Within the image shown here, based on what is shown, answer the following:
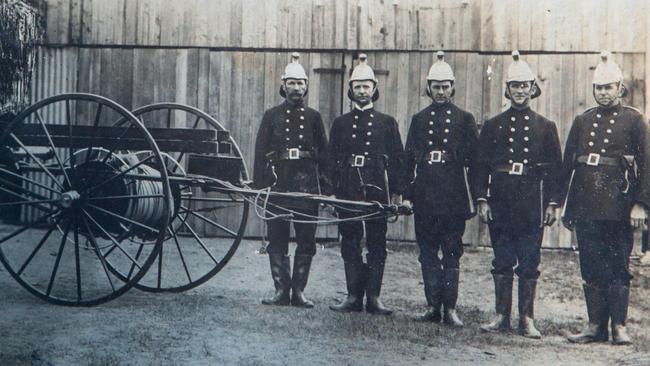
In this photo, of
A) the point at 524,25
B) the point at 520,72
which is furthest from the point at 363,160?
the point at 524,25

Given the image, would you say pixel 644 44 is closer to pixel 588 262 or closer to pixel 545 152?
pixel 545 152

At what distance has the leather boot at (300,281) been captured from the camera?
16.0 feet

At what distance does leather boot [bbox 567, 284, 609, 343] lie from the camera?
423cm

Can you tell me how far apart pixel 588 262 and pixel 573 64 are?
2.76 meters

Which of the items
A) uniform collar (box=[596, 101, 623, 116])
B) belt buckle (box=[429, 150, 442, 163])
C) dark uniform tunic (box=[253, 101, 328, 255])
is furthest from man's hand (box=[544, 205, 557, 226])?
dark uniform tunic (box=[253, 101, 328, 255])

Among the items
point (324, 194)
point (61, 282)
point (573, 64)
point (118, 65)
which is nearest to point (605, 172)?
point (324, 194)

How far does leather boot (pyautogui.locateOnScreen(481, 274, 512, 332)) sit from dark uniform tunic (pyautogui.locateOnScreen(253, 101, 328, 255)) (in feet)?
4.50

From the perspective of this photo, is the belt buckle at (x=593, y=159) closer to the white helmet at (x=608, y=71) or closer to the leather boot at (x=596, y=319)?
the white helmet at (x=608, y=71)

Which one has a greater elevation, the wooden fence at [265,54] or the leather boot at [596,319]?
the wooden fence at [265,54]

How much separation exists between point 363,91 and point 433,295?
59.7 inches

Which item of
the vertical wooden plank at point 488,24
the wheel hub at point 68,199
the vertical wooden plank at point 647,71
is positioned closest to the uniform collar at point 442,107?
the vertical wooden plank at point 647,71

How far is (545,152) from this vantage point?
449 cm

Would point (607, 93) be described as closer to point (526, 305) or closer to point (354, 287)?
point (526, 305)

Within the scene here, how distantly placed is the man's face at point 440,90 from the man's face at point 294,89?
951 millimetres
